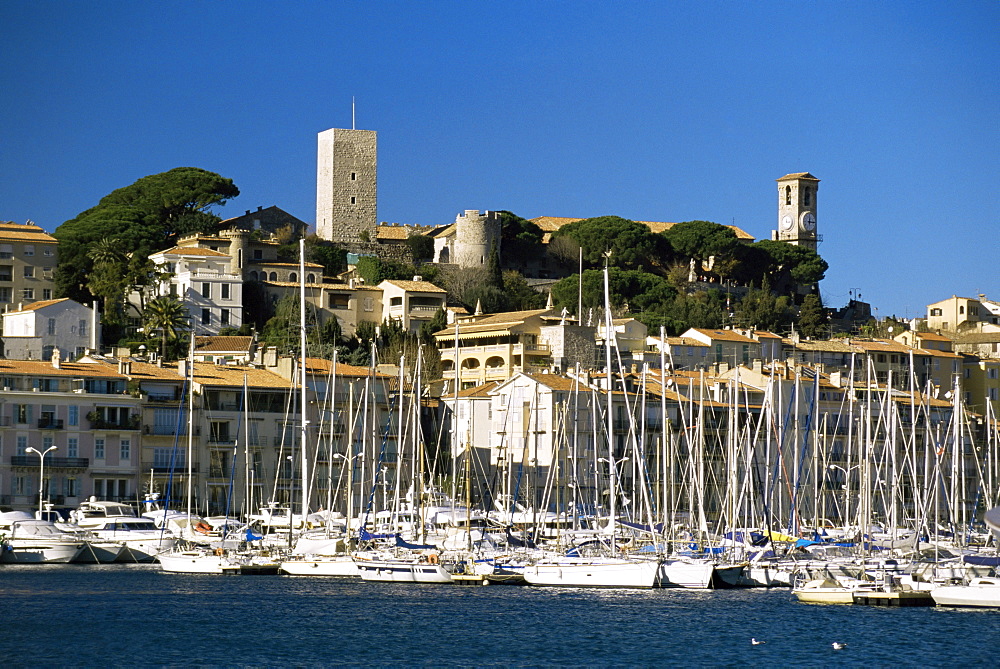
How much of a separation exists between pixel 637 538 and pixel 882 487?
1209cm

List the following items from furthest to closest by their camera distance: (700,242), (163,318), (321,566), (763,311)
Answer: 1. (700,242)
2. (763,311)
3. (163,318)
4. (321,566)

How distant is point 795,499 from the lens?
51.9m

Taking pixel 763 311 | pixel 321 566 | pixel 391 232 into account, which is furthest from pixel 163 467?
pixel 391 232

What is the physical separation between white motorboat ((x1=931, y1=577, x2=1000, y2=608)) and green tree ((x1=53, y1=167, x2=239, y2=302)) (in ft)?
198

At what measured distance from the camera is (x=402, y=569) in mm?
50625

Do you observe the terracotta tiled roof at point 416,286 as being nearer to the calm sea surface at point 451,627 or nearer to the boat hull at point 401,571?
the boat hull at point 401,571

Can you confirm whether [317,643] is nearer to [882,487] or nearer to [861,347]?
[882,487]

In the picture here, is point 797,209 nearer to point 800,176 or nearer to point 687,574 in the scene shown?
point 800,176

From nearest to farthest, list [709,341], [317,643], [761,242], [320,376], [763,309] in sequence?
[317,643], [320,376], [709,341], [763,309], [761,242]

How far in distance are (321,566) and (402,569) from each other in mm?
2800

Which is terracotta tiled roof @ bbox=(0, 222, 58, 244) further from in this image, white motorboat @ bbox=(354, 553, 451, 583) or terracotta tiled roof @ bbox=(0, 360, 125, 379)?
white motorboat @ bbox=(354, 553, 451, 583)

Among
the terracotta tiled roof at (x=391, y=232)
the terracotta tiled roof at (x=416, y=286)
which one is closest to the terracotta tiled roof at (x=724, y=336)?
the terracotta tiled roof at (x=416, y=286)

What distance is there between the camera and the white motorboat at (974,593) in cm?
4262

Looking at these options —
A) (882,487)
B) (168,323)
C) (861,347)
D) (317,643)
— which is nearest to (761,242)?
(861,347)
